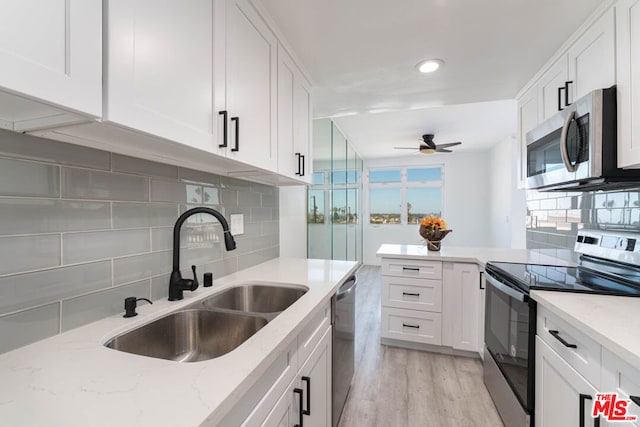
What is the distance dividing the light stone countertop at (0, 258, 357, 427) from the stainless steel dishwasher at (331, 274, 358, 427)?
68 centimetres

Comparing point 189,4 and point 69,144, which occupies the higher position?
point 189,4

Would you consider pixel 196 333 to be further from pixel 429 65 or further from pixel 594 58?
pixel 594 58

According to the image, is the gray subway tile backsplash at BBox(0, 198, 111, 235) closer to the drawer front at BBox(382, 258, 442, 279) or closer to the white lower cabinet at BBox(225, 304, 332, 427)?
the white lower cabinet at BBox(225, 304, 332, 427)

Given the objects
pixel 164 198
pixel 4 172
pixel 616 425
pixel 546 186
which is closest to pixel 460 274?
pixel 546 186

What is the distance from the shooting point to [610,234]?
1.56m

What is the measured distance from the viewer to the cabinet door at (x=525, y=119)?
2.10 meters

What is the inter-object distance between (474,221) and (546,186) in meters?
4.66

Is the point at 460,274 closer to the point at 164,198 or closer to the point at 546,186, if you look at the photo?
the point at 546,186

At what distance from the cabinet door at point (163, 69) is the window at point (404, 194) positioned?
600 cm

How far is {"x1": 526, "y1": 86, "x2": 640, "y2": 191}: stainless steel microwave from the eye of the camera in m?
1.31

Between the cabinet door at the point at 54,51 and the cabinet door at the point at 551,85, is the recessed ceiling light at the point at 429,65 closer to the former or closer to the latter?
the cabinet door at the point at 551,85

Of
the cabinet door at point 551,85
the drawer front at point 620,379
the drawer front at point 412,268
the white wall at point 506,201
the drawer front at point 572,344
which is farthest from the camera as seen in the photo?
the white wall at point 506,201

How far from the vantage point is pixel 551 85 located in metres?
1.86

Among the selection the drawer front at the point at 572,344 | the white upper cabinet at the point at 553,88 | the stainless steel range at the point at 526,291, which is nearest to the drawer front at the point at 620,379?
the drawer front at the point at 572,344
